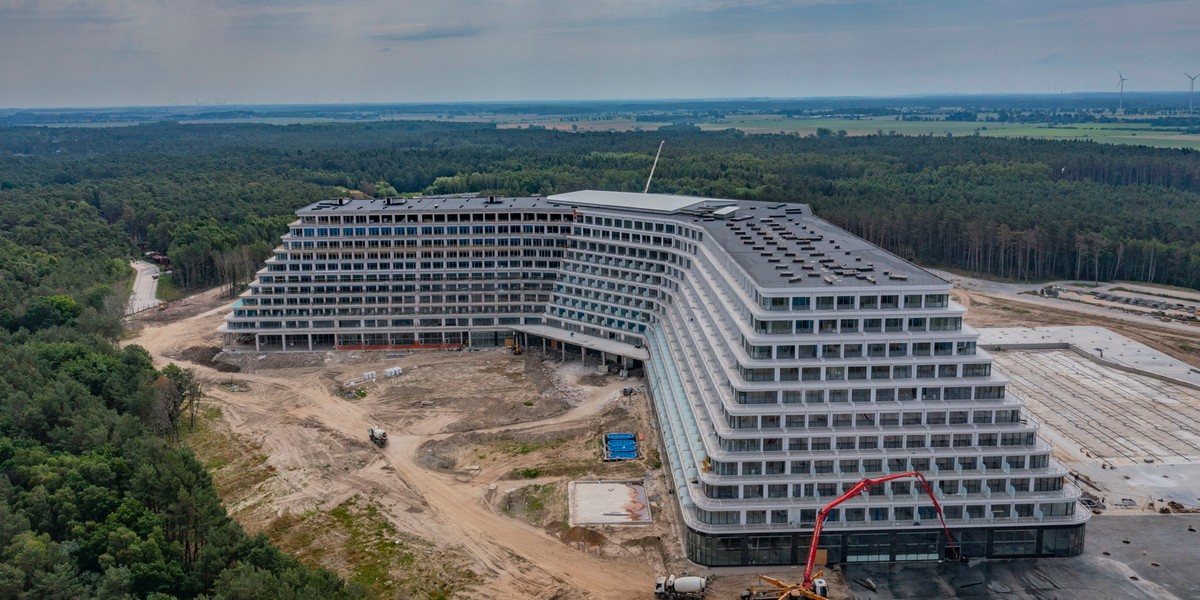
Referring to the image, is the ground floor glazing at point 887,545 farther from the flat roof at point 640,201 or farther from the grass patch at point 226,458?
the flat roof at point 640,201

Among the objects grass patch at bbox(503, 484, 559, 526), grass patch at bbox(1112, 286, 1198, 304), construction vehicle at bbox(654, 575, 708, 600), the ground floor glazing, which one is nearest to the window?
the ground floor glazing

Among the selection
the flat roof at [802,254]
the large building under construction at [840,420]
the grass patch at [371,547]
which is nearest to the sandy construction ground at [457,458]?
the grass patch at [371,547]

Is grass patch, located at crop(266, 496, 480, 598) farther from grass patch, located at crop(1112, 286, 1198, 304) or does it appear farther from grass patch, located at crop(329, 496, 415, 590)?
grass patch, located at crop(1112, 286, 1198, 304)

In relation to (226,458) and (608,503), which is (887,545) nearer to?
(608,503)

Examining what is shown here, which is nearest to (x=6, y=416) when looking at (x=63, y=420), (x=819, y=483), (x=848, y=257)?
(x=63, y=420)

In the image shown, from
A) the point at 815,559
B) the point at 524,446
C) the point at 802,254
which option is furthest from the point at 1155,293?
the point at 524,446

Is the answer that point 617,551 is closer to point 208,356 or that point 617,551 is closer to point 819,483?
point 819,483
